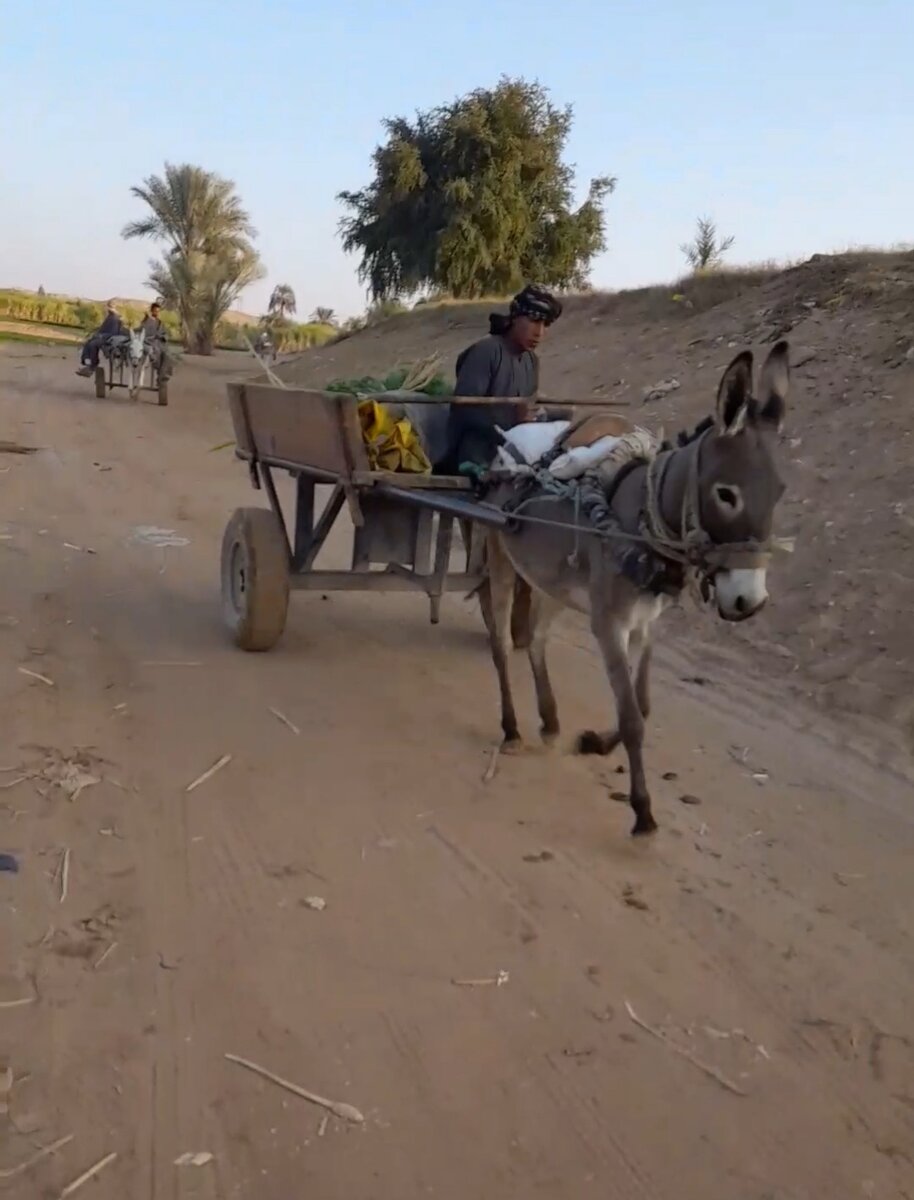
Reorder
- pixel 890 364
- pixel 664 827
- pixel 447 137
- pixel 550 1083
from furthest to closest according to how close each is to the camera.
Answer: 1. pixel 447 137
2. pixel 890 364
3. pixel 664 827
4. pixel 550 1083

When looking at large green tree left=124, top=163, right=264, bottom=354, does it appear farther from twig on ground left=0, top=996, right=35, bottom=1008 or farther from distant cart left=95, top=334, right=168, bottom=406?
twig on ground left=0, top=996, right=35, bottom=1008

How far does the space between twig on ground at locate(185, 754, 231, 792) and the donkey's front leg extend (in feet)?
5.85

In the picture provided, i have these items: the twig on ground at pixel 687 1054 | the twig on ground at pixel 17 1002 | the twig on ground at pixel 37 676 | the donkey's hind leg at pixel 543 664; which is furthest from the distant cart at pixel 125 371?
the twig on ground at pixel 687 1054

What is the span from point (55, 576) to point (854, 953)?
6.43m

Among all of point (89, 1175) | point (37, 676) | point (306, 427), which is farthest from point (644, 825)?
point (37, 676)

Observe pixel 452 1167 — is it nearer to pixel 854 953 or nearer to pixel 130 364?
pixel 854 953

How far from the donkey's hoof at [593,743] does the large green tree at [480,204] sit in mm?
30891

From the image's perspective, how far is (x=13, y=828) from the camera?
4.38 metres

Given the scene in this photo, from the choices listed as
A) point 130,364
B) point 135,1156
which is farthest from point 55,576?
point 130,364

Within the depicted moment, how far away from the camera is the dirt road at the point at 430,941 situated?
2887mm

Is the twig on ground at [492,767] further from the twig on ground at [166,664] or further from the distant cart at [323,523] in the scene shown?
the twig on ground at [166,664]

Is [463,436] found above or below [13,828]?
above

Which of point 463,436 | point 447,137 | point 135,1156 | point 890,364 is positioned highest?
point 447,137

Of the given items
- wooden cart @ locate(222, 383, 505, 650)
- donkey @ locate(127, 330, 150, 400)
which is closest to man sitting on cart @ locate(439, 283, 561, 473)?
wooden cart @ locate(222, 383, 505, 650)
